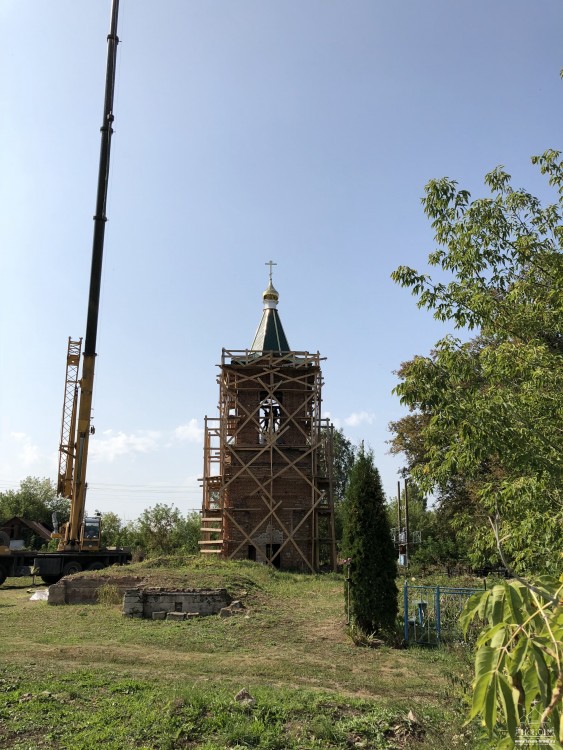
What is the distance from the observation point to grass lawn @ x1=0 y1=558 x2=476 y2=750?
589 centimetres

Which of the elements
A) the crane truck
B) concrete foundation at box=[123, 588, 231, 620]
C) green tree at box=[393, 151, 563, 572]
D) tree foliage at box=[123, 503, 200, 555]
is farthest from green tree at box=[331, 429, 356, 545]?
green tree at box=[393, 151, 563, 572]

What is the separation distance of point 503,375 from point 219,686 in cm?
529

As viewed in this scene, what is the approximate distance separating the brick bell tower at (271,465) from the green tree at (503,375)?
19.3 meters

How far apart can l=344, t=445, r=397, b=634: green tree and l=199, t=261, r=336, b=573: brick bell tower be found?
46.2 feet

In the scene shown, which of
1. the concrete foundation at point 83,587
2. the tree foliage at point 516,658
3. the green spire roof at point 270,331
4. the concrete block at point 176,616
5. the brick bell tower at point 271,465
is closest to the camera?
the tree foliage at point 516,658

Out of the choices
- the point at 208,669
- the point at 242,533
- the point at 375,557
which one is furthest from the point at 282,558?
the point at 208,669

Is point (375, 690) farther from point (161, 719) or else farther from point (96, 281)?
point (96, 281)

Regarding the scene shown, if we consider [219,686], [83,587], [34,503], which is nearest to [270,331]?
[83,587]

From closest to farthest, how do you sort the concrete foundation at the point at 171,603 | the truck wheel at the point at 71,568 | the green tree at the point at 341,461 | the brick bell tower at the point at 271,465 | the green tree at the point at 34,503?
1. the concrete foundation at the point at 171,603
2. the truck wheel at the point at 71,568
3. the brick bell tower at the point at 271,465
4. the green tree at the point at 341,461
5. the green tree at the point at 34,503

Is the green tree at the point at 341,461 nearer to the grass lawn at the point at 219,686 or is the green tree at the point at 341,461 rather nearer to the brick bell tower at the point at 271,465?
the brick bell tower at the point at 271,465

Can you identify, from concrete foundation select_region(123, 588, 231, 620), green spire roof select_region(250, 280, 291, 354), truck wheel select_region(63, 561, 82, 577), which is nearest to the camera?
concrete foundation select_region(123, 588, 231, 620)

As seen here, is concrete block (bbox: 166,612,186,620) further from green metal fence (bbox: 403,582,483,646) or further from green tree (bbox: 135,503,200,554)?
green tree (bbox: 135,503,200,554)

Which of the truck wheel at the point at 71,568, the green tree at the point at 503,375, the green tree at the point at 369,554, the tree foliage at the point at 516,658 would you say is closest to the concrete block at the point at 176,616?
the green tree at the point at 369,554

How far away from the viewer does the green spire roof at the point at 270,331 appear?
29.9 meters
